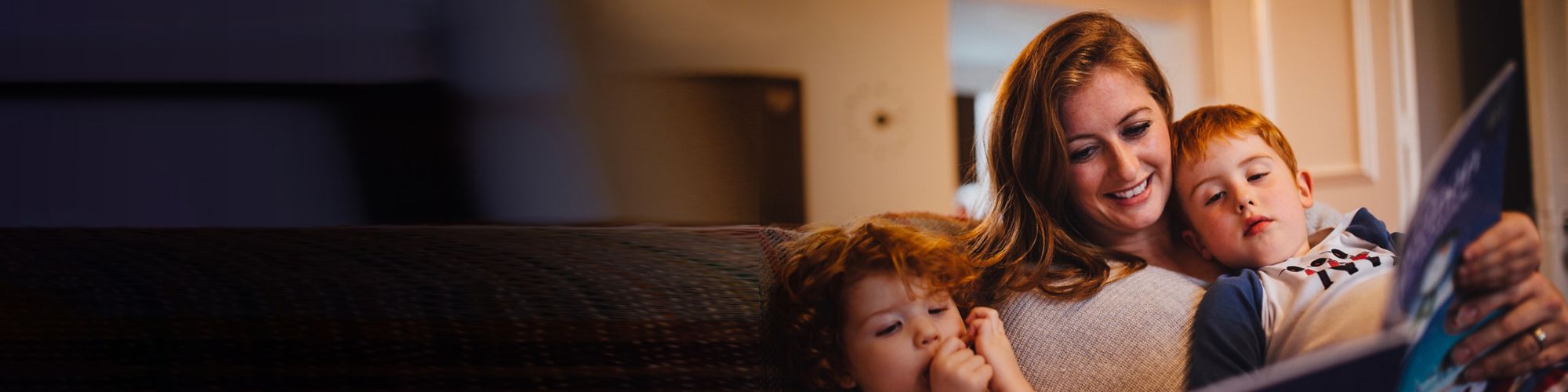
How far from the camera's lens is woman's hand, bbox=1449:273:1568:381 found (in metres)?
0.48

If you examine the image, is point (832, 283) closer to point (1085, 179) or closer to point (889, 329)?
point (889, 329)

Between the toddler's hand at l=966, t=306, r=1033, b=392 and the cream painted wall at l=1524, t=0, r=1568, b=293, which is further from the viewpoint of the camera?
the cream painted wall at l=1524, t=0, r=1568, b=293

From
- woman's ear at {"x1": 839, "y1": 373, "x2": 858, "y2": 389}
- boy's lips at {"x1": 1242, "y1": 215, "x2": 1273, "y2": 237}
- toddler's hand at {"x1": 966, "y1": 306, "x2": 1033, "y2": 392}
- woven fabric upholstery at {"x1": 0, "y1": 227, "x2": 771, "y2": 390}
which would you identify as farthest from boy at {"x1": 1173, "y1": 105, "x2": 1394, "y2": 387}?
woven fabric upholstery at {"x1": 0, "y1": 227, "x2": 771, "y2": 390}

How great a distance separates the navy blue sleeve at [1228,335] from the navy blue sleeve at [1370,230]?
12 cm

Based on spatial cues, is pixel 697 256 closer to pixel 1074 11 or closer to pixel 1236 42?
pixel 1074 11

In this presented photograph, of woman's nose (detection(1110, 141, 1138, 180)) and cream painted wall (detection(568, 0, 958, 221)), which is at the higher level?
cream painted wall (detection(568, 0, 958, 221))

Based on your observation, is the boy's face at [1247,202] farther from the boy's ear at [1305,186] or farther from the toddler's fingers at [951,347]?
the toddler's fingers at [951,347]

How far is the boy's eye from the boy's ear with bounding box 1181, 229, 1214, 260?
0.37ft

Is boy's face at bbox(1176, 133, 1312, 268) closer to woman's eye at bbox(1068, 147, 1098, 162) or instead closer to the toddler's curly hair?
woman's eye at bbox(1068, 147, 1098, 162)

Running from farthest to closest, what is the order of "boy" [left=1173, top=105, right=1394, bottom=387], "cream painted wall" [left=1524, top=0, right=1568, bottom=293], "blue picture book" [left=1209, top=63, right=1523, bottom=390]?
"cream painted wall" [left=1524, top=0, right=1568, bottom=293], "boy" [left=1173, top=105, right=1394, bottom=387], "blue picture book" [left=1209, top=63, right=1523, bottom=390]

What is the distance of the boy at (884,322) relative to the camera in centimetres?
59

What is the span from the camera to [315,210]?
1.23m

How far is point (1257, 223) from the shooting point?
23.1 inches

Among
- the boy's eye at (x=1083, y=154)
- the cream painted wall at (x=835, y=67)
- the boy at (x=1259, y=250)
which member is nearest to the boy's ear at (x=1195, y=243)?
the boy at (x=1259, y=250)
